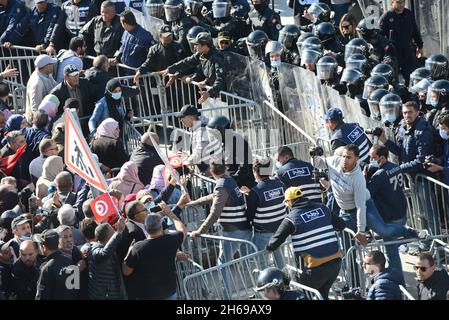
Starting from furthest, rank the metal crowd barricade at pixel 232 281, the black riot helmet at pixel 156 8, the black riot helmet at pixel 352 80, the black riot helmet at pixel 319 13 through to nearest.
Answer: the black riot helmet at pixel 319 13 → the black riot helmet at pixel 156 8 → the black riot helmet at pixel 352 80 → the metal crowd barricade at pixel 232 281

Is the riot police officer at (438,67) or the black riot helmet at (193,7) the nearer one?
the riot police officer at (438,67)

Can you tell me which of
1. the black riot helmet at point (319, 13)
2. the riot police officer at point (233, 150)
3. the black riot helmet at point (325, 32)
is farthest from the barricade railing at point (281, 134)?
the black riot helmet at point (319, 13)

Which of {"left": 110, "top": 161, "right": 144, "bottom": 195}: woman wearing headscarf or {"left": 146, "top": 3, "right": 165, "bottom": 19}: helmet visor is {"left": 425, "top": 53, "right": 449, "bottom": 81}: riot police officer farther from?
{"left": 110, "top": 161, "right": 144, "bottom": 195}: woman wearing headscarf

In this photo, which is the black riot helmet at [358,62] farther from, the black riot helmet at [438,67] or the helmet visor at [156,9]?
the helmet visor at [156,9]

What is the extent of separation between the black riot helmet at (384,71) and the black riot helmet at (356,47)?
0.96m

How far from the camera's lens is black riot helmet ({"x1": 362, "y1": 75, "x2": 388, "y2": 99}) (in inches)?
750

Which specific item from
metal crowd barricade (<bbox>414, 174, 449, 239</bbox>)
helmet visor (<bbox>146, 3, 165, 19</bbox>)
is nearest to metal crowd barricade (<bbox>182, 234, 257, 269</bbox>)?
metal crowd barricade (<bbox>414, 174, 449, 239</bbox>)

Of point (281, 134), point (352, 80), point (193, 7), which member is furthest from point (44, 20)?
point (352, 80)

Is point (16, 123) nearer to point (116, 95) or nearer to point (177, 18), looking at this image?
point (116, 95)

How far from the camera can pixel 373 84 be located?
1909 centimetres

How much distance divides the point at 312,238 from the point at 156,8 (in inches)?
325

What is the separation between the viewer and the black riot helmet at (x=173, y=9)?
71.9ft
